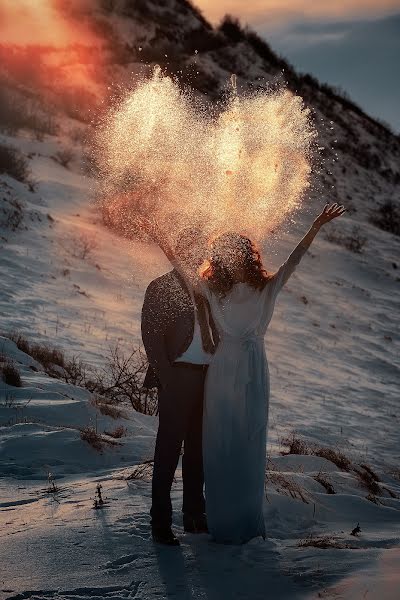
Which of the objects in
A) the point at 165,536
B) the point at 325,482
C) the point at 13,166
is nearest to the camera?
the point at 165,536

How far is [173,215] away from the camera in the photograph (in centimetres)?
1363

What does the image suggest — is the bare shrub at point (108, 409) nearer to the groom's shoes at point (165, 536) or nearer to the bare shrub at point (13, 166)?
the groom's shoes at point (165, 536)

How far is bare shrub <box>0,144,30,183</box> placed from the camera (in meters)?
15.4

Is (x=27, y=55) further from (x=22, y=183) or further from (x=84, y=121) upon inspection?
(x=22, y=183)

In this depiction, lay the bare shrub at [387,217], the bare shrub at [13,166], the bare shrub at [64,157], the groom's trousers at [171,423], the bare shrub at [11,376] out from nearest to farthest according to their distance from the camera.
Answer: the groom's trousers at [171,423]
the bare shrub at [11,376]
the bare shrub at [13,166]
the bare shrub at [64,157]
the bare shrub at [387,217]

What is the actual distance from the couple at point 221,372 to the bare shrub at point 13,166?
12579 millimetres

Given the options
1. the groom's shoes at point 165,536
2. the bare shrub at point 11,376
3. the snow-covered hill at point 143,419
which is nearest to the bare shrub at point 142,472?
the snow-covered hill at point 143,419

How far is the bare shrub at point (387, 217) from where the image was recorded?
24125 mm

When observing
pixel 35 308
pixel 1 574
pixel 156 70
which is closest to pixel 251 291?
pixel 1 574

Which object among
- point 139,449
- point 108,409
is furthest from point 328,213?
point 108,409

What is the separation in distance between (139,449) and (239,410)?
184 cm

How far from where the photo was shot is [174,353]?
3.63 meters

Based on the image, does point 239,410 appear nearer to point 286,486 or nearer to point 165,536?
point 165,536

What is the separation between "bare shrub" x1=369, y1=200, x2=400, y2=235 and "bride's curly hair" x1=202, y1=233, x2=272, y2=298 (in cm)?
2105
